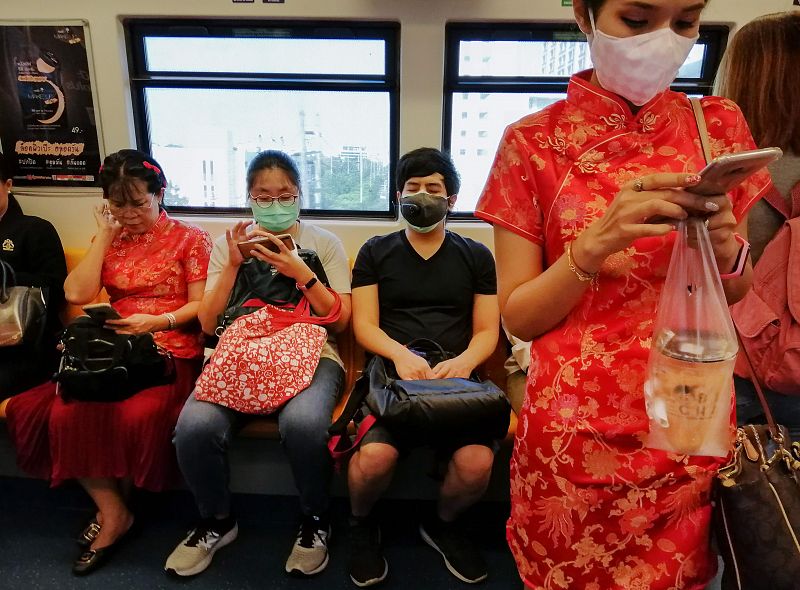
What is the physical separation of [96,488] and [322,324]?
116 centimetres

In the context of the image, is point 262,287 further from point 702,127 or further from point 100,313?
point 702,127

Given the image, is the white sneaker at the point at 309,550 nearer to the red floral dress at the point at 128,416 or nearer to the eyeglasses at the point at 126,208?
the red floral dress at the point at 128,416

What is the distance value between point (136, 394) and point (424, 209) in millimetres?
1449

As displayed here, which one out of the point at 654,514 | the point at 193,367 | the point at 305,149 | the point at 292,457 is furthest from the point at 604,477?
the point at 305,149

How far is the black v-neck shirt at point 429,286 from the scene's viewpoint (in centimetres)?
226

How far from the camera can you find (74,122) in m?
3.05

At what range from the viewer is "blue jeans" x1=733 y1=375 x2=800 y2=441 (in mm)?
1231

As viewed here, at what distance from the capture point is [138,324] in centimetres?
222

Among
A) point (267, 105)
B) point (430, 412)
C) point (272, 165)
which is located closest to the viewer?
point (430, 412)

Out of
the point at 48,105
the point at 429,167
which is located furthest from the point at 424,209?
the point at 48,105

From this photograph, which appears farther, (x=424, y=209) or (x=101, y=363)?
(x=424, y=209)

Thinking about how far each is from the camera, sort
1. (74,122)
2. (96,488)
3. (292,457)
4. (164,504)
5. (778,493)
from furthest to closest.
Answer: (74,122), (164,504), (96,488), (292,457), (778,493)

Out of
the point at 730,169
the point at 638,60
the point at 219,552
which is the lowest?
the point at 219,552

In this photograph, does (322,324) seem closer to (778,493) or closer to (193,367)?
(193,367)
